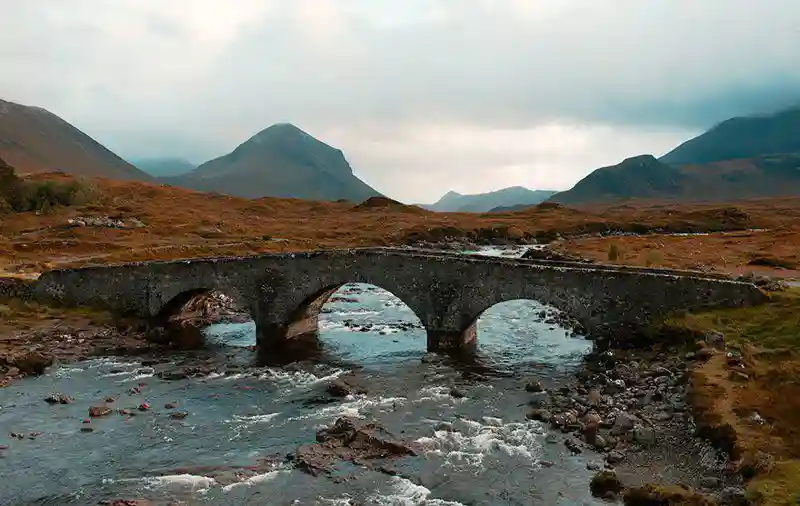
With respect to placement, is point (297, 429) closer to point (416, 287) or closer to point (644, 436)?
point (644, 436)

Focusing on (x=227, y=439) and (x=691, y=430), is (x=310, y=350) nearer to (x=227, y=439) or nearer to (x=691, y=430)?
(x=227, y=439)

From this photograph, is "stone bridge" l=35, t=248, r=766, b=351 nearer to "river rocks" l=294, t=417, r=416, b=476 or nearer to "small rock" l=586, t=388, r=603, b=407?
"small rock" l=586, t=388, r=603, b=407

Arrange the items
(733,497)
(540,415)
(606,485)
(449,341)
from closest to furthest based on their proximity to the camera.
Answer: (733,497) < (606,485) < (540,415) < (449,341)

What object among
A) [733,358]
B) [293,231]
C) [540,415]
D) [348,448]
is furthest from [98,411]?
[293,231]

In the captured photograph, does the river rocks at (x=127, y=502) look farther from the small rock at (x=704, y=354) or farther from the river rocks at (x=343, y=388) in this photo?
the small rock at (x=704, y=354)

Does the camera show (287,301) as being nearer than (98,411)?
No

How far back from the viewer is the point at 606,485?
1930cm

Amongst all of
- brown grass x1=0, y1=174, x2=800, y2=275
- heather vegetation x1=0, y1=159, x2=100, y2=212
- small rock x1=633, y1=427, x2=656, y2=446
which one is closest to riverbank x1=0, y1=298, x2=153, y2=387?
brown grass x1=0, y1=174, x2=800, y2=275

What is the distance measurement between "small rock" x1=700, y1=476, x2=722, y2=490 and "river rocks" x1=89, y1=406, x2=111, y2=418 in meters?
23.5

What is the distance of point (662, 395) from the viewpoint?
2569 cm

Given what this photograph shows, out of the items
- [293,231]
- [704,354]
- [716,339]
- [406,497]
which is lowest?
[406,497]

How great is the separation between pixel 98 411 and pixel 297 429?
9236mm

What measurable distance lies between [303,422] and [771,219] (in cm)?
14314

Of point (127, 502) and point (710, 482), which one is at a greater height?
point (710, 482)
